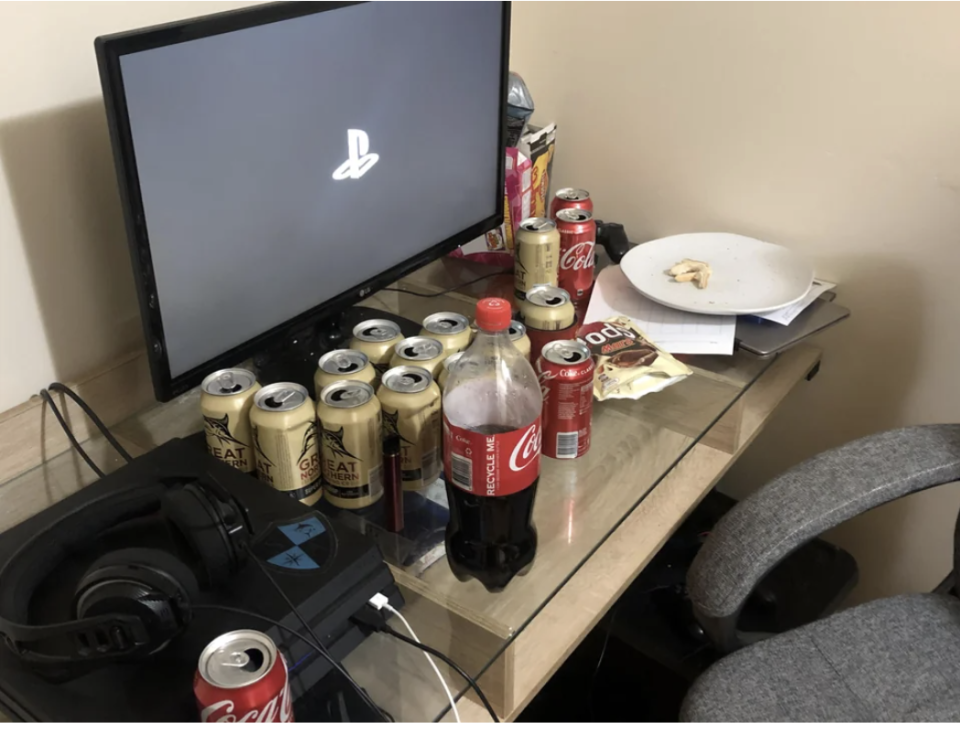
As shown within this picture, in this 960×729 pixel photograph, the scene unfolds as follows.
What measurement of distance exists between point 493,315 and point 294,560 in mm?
305

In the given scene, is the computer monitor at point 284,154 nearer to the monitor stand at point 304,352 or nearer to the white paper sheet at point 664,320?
the monitor stand at point 304,352

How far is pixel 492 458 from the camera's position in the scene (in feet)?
2.67

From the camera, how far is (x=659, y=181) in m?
1.49

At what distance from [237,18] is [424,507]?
0.55 meters

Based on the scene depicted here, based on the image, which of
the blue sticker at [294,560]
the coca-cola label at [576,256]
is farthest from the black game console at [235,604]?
the coca-cola label at [576,256]

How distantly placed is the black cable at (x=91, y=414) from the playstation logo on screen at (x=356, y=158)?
0.41 meters

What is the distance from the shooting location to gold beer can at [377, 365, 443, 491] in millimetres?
916

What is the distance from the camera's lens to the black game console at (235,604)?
0.70 metres

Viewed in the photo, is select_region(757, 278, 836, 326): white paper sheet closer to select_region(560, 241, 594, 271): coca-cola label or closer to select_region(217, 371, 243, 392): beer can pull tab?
select_region(560, 241, 594, 271): coca-cola label

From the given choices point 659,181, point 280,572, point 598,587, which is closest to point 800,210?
point 659,181

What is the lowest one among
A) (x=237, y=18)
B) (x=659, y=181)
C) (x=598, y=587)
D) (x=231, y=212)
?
(x=598, y=587)

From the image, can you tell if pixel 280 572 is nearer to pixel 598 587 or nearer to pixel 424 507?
pixel 424 507

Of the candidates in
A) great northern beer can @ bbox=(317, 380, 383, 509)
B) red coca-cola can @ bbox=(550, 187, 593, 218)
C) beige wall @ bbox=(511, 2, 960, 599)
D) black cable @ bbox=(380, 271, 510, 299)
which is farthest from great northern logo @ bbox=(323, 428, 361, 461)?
beige wall @ bbox=(511, 2, 960, 599)

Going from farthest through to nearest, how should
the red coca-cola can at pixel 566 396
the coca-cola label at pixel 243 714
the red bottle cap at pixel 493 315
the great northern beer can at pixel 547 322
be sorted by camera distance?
the great northern beer can at pixel 547 322 < the red coca-cola can at pixel 566 396 < the red bottle cap at pixel 493 315 < the coca-cola label at pixel 243 714
